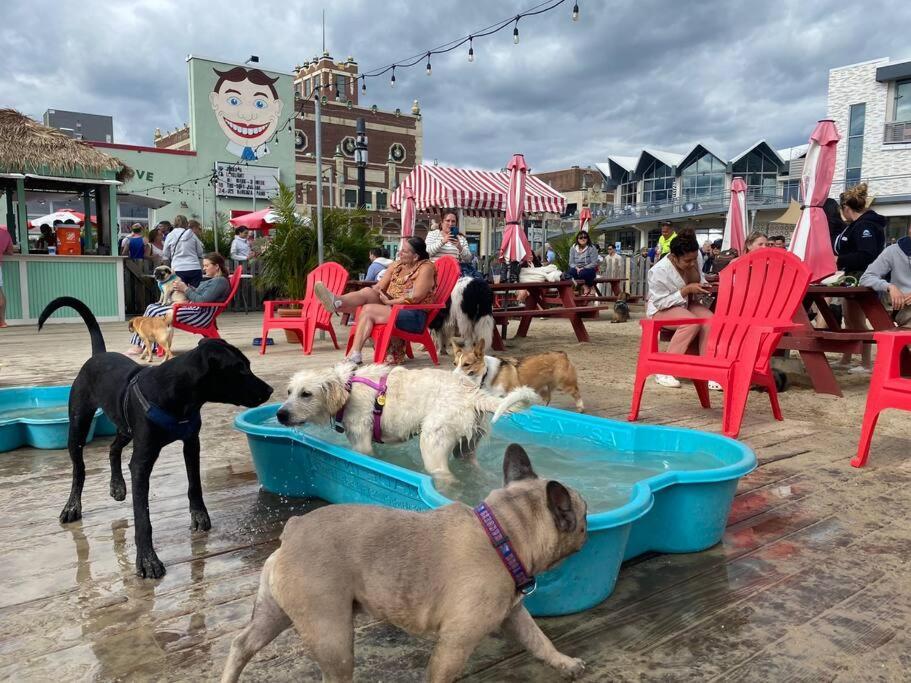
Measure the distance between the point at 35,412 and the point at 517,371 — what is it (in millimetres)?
3582

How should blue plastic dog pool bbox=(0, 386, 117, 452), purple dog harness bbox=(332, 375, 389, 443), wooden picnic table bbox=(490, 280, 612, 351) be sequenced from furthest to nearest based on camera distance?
wooden picnic table bbox=(490, 280, 612, 351) < blue plastic dog pool bbox=(0, 386, 117, 452) < purple dog harness bbox=(332, 375, 389, 443)

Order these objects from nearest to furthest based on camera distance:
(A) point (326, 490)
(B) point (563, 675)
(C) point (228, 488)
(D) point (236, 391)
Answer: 1. (B) point (563, 675)
2. (D) point (236, 391)
3. (A) point (326, 490)
4. (C) point (228, 488)

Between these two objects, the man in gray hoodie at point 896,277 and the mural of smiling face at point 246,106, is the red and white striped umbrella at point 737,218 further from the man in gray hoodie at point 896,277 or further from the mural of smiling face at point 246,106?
the mural of smiling face at point 246,106

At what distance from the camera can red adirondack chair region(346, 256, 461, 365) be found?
6.48 meters

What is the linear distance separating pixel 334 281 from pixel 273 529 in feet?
19.7

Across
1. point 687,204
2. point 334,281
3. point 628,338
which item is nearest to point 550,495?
point 334,281

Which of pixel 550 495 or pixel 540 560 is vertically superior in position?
pixel 550 495

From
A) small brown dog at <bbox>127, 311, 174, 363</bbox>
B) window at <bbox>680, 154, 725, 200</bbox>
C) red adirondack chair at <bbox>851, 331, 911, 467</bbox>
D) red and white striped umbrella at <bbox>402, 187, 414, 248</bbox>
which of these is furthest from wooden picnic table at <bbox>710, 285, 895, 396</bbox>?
window at <bbox>680, 154, 725, 200</bbox>

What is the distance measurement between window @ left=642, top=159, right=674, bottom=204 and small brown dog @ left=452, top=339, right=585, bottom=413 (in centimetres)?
4474

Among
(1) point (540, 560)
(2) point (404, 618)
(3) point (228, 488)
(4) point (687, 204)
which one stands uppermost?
(4) point (687, 204)

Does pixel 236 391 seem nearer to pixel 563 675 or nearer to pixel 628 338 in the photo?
pixel 563 675

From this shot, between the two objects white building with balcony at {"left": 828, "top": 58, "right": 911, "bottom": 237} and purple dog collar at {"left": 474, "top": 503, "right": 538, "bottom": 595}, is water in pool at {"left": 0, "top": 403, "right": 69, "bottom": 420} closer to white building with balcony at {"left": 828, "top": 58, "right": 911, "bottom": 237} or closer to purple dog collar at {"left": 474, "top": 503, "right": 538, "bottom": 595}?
purple dog collar at {"left": 474, "top": 503, "right": 538, "bottom": 595}

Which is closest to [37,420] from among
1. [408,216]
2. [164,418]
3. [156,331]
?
Result: [164,418]

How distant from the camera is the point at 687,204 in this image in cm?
4000
